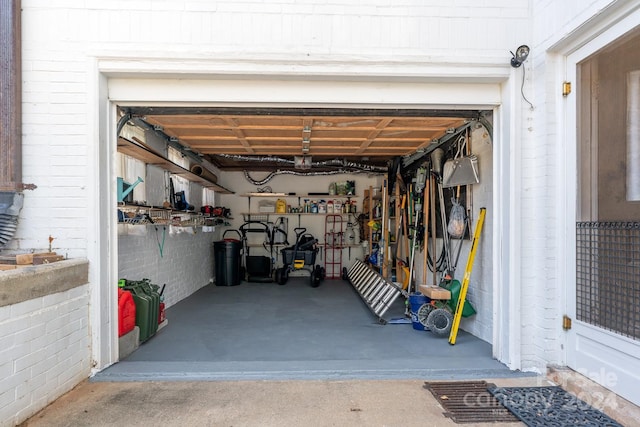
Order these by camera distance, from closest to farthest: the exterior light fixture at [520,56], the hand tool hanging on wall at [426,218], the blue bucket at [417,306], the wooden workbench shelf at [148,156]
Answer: the exterior light fixture at [520,56], the wooden workbench shelf at [148,156], the blue bucket at [417,306], the hand tool hanging on wall at [426,218]

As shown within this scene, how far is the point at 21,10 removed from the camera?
286 cm

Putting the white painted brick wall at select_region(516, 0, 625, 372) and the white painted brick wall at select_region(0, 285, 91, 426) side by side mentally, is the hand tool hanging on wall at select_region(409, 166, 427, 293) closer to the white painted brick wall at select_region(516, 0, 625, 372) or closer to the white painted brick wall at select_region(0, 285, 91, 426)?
the white painted brick wall at select_region(516, 0, 625, 372)

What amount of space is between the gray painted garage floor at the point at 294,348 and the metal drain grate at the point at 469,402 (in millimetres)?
144

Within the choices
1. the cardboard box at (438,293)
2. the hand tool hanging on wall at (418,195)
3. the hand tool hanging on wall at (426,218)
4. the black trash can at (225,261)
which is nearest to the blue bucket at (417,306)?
the cardboard box at (438,293)

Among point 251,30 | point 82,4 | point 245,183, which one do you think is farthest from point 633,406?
point 245,183

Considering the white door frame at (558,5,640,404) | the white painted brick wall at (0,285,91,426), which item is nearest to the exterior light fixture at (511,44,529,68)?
the white door frame at (558,5,640,404)

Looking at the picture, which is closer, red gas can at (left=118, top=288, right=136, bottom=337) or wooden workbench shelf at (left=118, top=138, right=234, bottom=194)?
red gas can at (left=118, top=288, right=136, bottom=337)

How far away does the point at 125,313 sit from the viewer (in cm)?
336

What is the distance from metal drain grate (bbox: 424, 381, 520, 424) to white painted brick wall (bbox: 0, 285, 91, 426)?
2648mm

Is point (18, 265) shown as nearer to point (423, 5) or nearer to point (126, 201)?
point (126, 201)

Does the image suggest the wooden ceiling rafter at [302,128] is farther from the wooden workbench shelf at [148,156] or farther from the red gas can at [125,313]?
the red gas can at [125,313]

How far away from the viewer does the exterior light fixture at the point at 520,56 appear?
9.38 ft

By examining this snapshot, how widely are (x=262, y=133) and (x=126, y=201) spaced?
181 cm

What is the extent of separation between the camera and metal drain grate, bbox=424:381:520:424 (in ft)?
7.62
